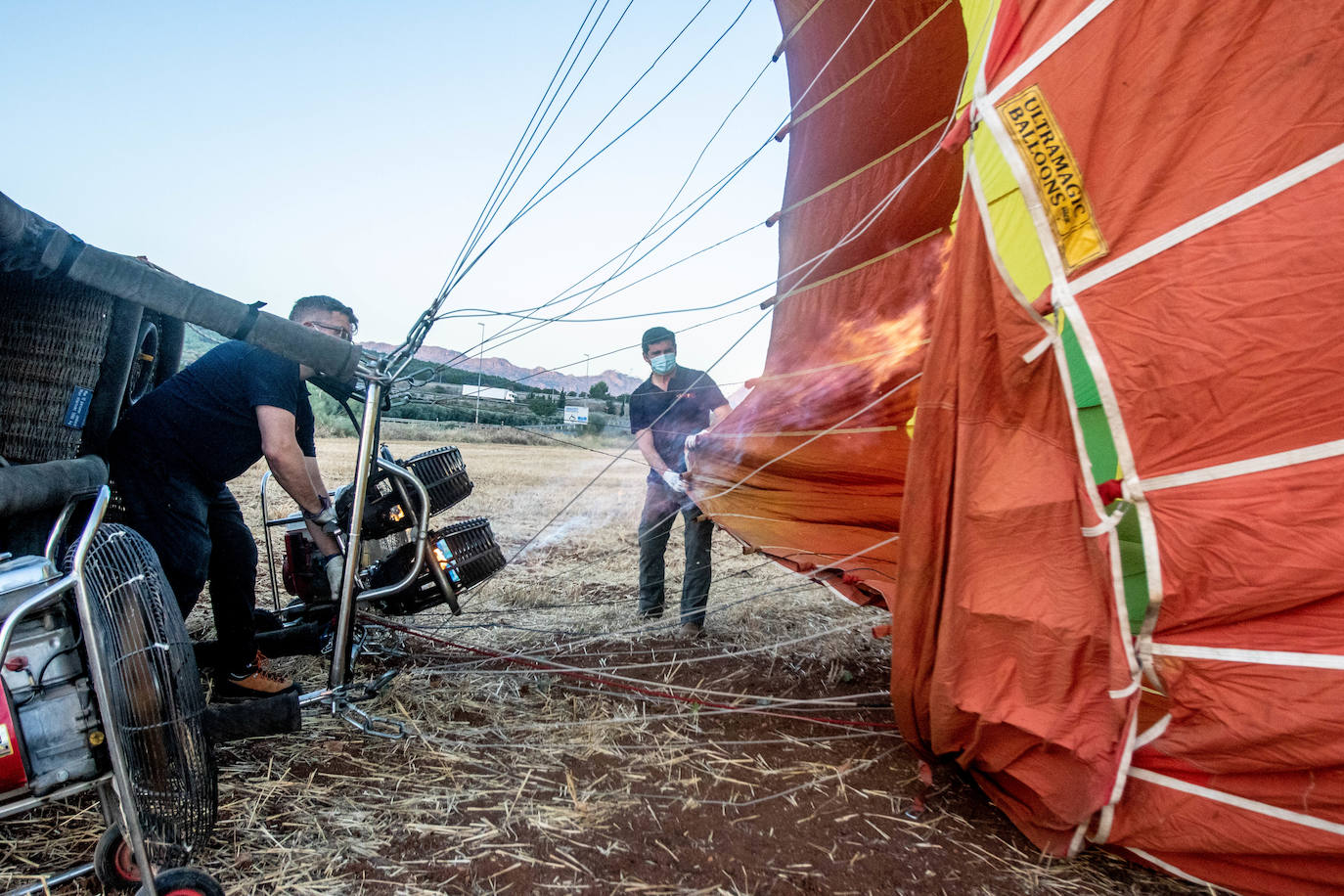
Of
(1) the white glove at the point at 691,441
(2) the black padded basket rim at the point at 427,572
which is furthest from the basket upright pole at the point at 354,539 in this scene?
(1) the white glove at the point at 691,441

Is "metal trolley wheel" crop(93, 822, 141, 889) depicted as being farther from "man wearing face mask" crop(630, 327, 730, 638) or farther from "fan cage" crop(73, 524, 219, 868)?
"man wearing face mask" crop(630, 327, 730, 638)

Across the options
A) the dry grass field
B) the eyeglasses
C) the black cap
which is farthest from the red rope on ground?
the black cap

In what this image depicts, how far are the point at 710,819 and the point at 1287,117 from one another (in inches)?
93.9

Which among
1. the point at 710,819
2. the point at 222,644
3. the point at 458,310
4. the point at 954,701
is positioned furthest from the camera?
the point at 222,644

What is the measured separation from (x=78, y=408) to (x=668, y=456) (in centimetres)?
318

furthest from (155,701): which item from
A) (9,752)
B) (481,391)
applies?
(481,391)

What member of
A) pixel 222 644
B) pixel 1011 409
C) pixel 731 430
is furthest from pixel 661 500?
pixel 1011 409

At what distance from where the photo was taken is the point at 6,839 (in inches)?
77.7

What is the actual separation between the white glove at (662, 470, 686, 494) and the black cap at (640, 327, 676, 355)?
81 cm

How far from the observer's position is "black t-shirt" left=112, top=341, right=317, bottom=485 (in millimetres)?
2852

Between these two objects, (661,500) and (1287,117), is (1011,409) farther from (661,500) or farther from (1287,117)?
(661,500)

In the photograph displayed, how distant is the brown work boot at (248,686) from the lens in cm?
306

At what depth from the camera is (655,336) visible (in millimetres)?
4641

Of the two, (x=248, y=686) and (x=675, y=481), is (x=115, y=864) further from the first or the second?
(x=675, y=481)
